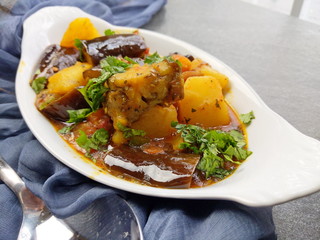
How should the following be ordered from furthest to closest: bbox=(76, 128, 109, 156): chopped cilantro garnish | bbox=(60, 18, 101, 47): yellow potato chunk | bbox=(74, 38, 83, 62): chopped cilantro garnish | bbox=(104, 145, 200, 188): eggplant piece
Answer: bbox=(60, 18, 101, 47): yellow potato chunk
bbox=(74, 38, 83, 62): chopped cilantro garnish
bbox=(76, 128, 109, 156): chopped cilantro garnish
bbox=(104, 145, 200, 188): eggplant piece

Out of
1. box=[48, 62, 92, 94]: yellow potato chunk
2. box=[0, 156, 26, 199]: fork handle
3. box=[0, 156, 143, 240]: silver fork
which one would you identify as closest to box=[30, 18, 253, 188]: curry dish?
box=[48, 62, 92, 94]: yellow potato chunk

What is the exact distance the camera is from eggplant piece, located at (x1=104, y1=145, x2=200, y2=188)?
1.59m

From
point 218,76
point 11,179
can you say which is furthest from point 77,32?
point 11,179

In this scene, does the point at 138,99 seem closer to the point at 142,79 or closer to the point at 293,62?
the point at 142,79

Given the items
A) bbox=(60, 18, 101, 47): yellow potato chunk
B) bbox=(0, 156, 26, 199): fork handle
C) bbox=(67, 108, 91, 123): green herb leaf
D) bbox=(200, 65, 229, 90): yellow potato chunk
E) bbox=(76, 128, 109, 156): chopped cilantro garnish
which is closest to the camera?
bbox=(0, 156, 26, 199): fork handle

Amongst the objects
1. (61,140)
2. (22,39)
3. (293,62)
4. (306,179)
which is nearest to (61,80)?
(61,140)

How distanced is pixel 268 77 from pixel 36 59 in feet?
4.20

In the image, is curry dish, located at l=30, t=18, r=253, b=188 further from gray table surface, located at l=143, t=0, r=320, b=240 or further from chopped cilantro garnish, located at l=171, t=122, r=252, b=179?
gray table surface, located at l=143, t=0, r=320, b=240

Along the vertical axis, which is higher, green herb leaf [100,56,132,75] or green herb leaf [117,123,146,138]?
green herb leaf [100,56,132,75]

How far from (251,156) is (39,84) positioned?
1.02 m

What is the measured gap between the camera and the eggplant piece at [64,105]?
6.35 feet

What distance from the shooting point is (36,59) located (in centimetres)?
229

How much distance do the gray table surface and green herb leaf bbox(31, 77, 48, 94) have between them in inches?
44.6

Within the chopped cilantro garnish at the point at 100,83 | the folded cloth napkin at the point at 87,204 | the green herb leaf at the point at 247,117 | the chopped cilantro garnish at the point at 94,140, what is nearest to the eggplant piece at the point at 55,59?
the folded cloth napkin at the point at 87,204
